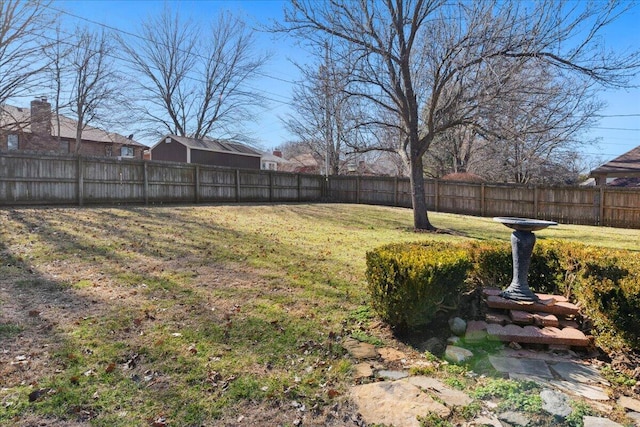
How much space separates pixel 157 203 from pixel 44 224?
579cm

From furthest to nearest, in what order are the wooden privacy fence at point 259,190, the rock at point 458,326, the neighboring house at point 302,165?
the neighboring house at point 302,165 → the wooden privacy fence at point 259,190 → the rock at point 458,326

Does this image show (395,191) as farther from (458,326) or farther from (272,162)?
(272,162)

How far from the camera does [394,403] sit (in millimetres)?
2369

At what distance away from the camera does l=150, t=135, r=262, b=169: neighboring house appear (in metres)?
23.2

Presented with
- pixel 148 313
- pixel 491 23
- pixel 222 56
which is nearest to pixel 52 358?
pixel 148 313

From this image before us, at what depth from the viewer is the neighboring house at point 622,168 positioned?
15.4 m

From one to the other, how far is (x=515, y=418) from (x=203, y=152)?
77.4ft

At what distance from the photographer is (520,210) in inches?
634

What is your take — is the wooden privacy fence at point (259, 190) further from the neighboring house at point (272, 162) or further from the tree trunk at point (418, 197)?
the neighboring house at point (272, 162)

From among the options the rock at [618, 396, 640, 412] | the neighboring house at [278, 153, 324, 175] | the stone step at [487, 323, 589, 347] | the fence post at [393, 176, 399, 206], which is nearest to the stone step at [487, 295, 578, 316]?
the stone step at [487, 323, 589, 347]

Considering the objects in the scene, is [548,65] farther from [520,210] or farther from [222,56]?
[222,56]

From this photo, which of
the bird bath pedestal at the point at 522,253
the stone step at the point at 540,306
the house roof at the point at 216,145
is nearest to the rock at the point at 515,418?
the stone step at the point at 540,306

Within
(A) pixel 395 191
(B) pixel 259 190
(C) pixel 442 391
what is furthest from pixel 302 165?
(C) pixel 442 391

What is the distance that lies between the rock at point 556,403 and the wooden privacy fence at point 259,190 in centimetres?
1237
